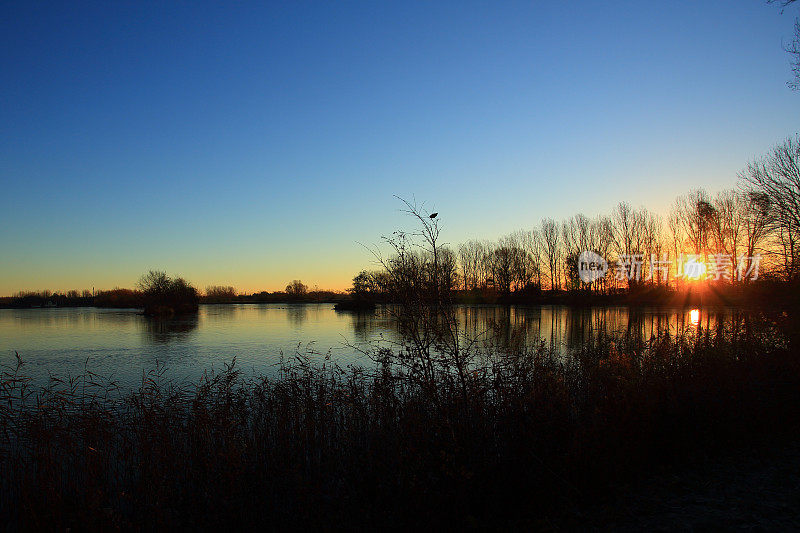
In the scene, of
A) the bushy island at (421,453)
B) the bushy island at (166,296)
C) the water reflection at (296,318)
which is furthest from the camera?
the bushy island at (166,296)

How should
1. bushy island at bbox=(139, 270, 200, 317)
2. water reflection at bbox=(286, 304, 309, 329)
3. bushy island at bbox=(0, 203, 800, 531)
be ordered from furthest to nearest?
bushy island at bbox=(139, 270, 200, 317)
water reflection at bbox=(286, 304, 309, 329)
bushy island at bbox=(0, 203, 800, 531)

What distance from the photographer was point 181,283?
66.5 m

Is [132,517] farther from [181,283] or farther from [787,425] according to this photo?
[181,283]

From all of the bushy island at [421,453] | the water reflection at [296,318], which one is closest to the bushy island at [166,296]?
the water reflection at [296,318]

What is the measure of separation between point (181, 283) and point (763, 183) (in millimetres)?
66602

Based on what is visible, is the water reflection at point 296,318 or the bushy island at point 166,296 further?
the bushy island at point 166,296

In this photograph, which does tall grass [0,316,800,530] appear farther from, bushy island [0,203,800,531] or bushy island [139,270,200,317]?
bushy island [139,270,200,317]

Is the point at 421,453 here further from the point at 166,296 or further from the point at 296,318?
the point at 166,296

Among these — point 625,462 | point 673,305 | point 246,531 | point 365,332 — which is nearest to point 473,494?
point 625,462

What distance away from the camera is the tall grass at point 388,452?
602 cm

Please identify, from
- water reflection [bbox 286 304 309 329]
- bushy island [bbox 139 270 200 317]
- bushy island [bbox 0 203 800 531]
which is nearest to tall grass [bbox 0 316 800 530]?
bushy island [bbox 0 203 800 531]

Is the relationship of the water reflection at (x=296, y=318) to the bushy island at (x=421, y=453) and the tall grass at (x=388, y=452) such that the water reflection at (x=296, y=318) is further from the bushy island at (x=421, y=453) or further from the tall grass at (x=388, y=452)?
the bushy island at (x=421, y=453)

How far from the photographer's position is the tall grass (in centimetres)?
602

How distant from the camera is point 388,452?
7242mm
